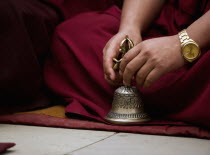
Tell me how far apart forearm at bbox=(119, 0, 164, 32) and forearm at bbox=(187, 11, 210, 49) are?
12.0 inches

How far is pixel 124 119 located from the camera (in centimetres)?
134

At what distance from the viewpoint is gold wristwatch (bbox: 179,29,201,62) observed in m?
1.23

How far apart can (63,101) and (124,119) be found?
0.47 m

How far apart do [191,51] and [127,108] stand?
29 centimetres

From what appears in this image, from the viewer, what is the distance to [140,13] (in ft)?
5.11

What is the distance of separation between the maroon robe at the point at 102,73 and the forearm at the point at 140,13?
1.7 inches

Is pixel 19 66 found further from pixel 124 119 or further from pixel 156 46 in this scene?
pixel 156 46

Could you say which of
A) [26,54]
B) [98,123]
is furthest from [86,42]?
[98,123]

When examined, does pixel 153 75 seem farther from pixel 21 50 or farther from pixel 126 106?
pixel 21 50

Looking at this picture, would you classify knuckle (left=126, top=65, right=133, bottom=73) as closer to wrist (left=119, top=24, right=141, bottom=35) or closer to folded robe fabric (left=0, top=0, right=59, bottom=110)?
wrist (left=119, top=24, right=141, bottom=35)

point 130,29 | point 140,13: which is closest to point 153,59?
point 130,29

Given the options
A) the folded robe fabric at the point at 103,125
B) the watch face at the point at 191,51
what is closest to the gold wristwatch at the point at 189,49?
the watch face at the point at 191,51

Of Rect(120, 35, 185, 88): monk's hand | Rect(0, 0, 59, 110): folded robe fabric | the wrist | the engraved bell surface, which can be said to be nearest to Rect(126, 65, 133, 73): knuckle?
Rect(120, 35, 185, 88): monk's hand

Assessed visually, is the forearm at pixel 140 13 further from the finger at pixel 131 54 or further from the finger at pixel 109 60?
the finger at pixel 131 54
